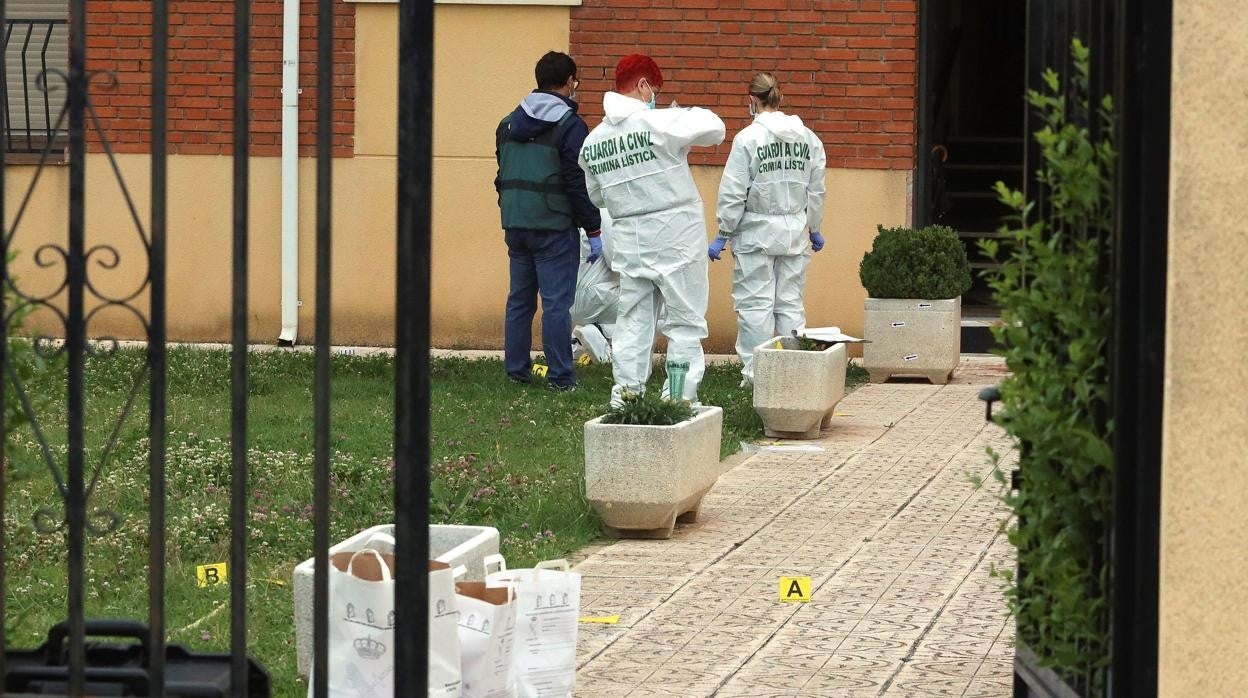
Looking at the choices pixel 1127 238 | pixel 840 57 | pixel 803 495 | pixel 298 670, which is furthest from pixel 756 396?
pixel 1127 238

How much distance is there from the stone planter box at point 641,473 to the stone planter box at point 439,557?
1.94 metres

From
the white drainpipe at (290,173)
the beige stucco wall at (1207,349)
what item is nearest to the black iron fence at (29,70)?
the white drainpipe at (290,173)

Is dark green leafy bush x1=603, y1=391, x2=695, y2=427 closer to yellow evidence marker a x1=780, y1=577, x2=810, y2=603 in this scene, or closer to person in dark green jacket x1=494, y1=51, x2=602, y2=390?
yellow evidence marker a x1=780, y1=577, x2=810, y2=603

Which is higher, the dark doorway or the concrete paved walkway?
the dark doorway

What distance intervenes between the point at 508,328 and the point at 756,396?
2411 millimetres

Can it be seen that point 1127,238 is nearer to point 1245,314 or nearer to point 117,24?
point 1245,314

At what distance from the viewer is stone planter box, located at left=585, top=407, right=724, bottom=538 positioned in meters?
7.56

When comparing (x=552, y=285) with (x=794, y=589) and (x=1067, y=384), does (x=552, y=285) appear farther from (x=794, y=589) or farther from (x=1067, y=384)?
(x=1067, y=384)

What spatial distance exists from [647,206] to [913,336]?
3.55 meters

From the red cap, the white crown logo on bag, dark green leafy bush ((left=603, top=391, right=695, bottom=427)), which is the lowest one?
the white crown logo on bag

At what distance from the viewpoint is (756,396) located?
10734 mm

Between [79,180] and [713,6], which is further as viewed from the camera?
[713,6]

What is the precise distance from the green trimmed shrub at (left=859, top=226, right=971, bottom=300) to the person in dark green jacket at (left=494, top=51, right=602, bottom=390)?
205cm

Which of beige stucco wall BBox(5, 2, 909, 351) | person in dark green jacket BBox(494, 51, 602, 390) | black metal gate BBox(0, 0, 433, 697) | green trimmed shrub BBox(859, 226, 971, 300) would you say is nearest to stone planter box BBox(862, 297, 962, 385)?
green trimmed shrub BBox(859, 226, 971, 300)
